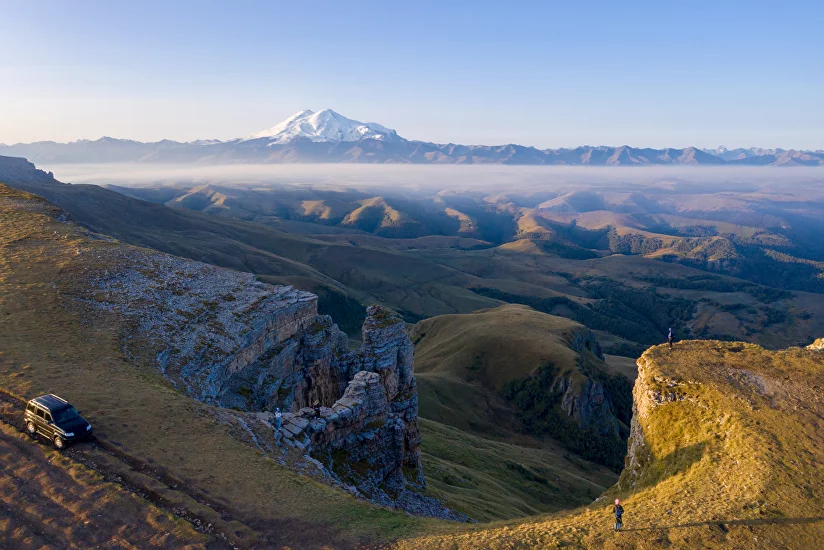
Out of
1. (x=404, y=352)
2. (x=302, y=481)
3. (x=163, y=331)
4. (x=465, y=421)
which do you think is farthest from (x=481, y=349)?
(x=302, y=481)

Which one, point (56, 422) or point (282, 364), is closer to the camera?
point (56, 422)

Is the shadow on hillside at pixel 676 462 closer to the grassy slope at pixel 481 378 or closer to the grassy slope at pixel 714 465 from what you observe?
the grassy slope at pixel 714 465

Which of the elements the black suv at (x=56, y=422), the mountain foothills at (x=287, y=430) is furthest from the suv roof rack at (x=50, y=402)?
the mountain foothills at (x=287, y=430)

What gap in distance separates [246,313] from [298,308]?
313 inches

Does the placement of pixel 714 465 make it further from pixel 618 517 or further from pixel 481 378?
pixel 481 378

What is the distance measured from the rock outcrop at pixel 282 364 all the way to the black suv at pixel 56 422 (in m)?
11.5

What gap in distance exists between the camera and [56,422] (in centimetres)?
3450

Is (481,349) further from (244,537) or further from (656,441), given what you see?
(244,537)

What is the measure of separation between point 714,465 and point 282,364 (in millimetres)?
52150

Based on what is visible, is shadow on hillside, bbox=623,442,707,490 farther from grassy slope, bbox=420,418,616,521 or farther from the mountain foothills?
grassy slope, bbox=420,418,616,521

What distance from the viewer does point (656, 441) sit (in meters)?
43.3

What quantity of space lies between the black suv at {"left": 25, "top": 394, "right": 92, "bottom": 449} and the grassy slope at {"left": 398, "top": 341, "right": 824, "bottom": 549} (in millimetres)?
24503

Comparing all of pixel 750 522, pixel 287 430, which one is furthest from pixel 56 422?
pixel 750 522

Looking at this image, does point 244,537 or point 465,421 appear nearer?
point 244,537
